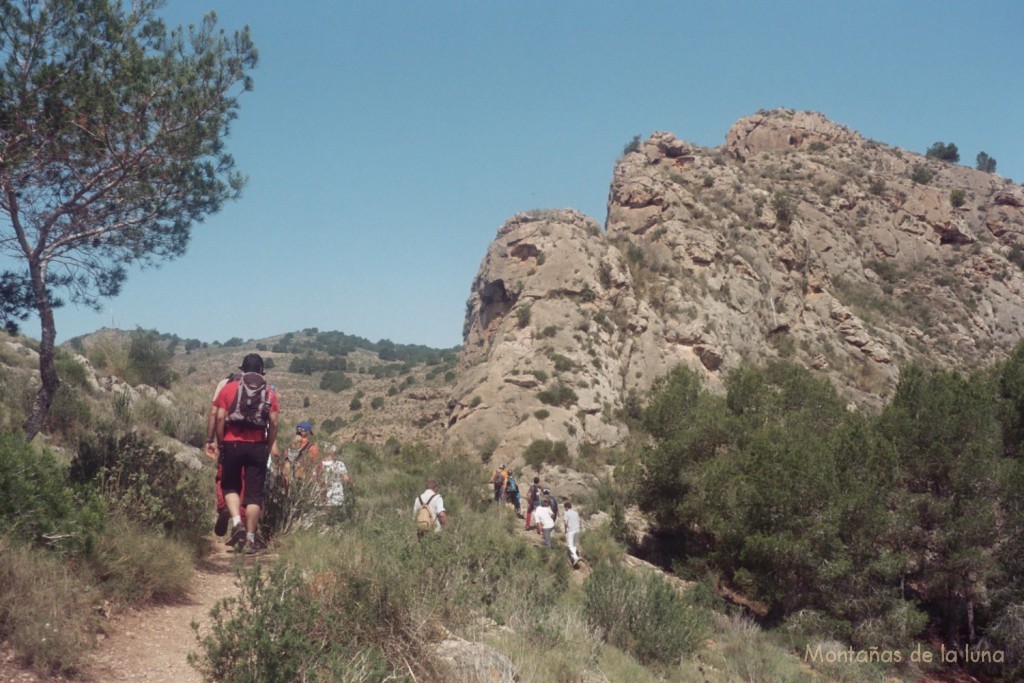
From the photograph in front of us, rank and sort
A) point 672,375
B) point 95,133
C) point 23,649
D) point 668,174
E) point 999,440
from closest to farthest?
point 23,649, point 95,133, point 999,440, point 672,375, point 668,174

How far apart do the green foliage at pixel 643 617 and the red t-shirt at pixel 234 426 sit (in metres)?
4.02

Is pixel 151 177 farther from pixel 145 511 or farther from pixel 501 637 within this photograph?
pixel 501 637

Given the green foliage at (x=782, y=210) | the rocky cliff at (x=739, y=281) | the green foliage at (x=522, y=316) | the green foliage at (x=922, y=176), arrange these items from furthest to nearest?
the green foliage at (x=922, y=176) < the green foliage at (x=782, y=210) < the green foliage at (x=522, y=316) < the rocky cliff at (x=739, y=281)

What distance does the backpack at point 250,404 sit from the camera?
20.2 feet

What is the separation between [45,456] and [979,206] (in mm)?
67945

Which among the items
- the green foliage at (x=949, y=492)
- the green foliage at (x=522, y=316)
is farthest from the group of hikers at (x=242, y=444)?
the green foliage at (x=522, y=316)

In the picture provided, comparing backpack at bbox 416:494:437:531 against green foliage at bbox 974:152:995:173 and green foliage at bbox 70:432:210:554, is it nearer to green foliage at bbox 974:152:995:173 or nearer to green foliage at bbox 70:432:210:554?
green foliage at bbox 70:432:210:554

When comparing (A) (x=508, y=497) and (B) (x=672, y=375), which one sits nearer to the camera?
(A) (x=508, y=497)

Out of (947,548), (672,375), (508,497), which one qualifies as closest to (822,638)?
(947,548)

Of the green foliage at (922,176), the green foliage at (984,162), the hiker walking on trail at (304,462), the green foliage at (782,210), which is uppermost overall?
the green foliage at (984,162)

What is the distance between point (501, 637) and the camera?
540 centimetres

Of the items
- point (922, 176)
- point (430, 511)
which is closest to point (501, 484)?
point (430, 511)

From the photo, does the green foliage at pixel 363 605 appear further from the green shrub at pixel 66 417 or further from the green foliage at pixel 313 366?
the green foliage at pixel 313 366

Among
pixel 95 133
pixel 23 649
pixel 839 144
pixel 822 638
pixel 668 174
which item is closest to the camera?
pixel 23 649
